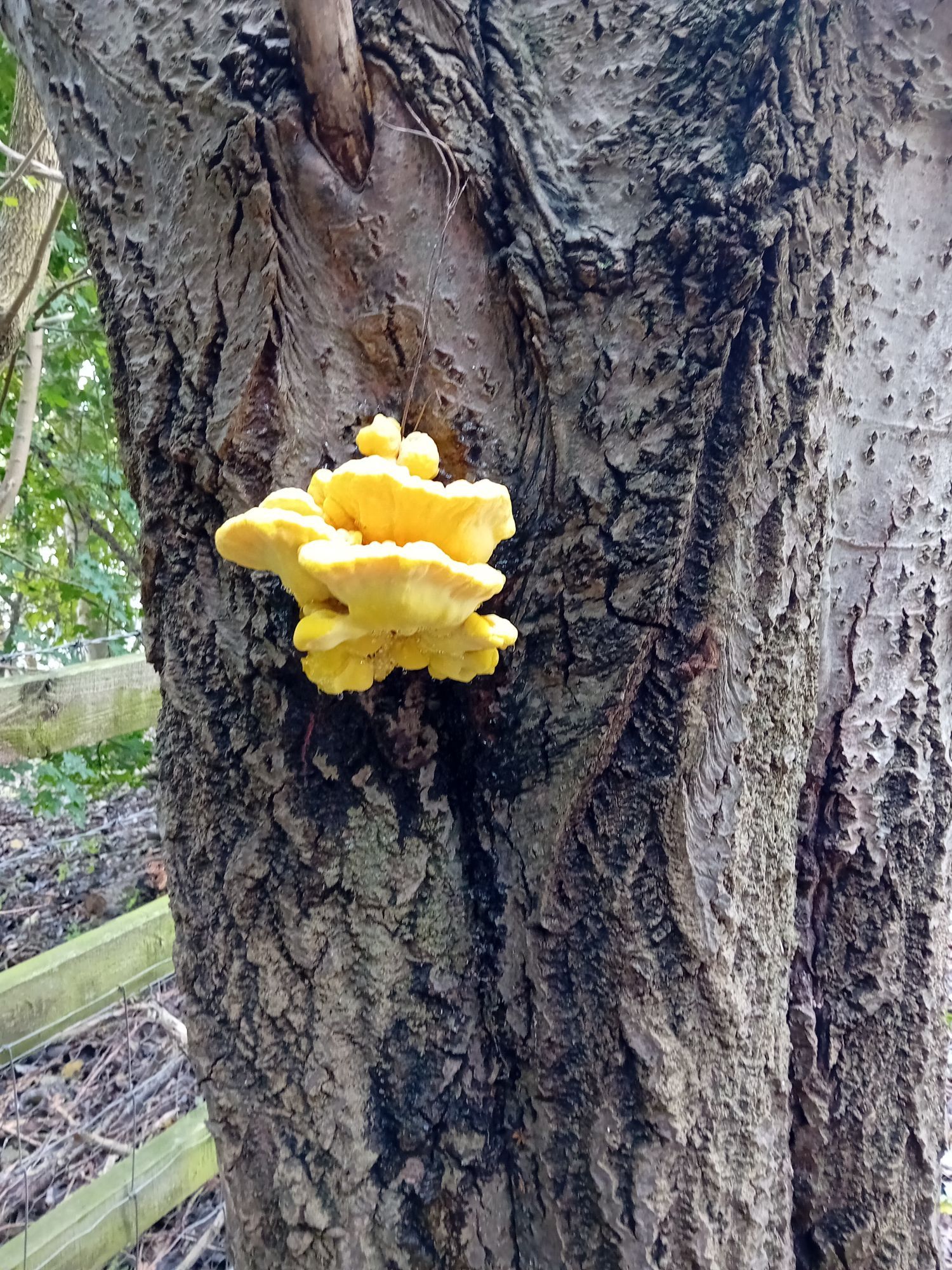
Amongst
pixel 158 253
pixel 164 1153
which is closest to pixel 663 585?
pixel 158 253

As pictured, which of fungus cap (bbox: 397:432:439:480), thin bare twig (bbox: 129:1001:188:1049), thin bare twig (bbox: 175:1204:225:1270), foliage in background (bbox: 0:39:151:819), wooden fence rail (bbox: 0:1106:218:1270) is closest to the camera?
fungus cap (bbox: 397:432:439:480)

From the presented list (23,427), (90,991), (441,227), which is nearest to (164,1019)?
(90,991)

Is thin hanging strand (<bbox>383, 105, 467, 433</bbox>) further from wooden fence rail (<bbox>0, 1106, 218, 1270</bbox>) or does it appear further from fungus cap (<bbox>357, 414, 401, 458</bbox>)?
wooden fence rail (<bbox>0, 1106, 218, 1270</bbox>)

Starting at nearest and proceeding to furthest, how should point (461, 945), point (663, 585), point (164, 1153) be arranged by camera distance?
point (663, 585)
point (461, 945)
point (164, 1153)

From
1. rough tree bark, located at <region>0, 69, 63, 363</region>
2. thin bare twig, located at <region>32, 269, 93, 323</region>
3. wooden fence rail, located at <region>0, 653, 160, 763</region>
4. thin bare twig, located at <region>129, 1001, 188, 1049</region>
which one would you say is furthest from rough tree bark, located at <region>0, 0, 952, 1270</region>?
thin bare twig, located at <region>32, 269, 93, 323</region>

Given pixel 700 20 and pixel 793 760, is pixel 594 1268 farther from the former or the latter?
pixel 700 20

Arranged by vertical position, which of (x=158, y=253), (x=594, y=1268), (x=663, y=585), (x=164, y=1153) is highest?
(x=158, y=253)
